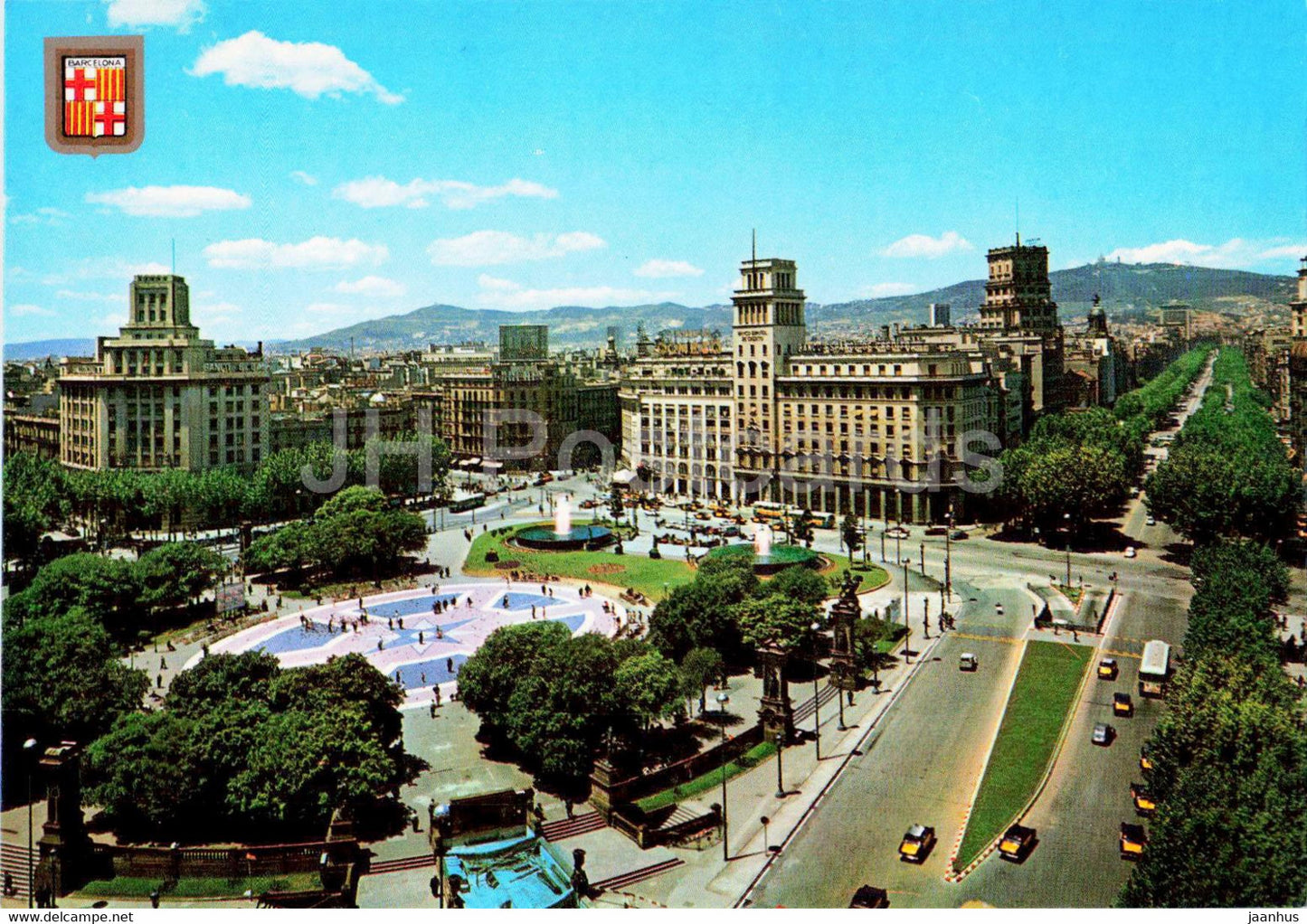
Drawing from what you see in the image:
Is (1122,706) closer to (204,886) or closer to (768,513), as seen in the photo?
(204,886)

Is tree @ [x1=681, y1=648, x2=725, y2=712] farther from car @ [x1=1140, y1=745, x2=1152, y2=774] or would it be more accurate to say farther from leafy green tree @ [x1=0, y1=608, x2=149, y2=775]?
leafy green tree @ [x1=0, y1=608, x2=149, y2=775]

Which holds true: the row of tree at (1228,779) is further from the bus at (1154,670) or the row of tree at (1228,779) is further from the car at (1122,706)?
the car at (1122,706)

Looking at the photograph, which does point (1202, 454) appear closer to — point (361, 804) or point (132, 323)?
point (361, 804)

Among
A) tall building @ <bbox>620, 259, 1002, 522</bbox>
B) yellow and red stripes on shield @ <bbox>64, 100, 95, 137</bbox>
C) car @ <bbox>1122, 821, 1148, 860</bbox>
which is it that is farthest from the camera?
tall building @ <bbox>620, 259, 1002, 522</bbox>

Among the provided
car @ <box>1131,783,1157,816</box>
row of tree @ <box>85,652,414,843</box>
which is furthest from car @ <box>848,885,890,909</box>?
row of tree @ <box>85,652,414,843</box>

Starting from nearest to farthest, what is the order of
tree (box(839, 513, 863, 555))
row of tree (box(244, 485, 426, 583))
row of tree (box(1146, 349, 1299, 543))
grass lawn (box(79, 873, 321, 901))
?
grass lawn (box(79, 873, 321, 901)), row of tree (box(1146, 349, 1299, 543)), row of tree (box(244, 485, 426, 583)), tree (box(839, 513, 863, 555))

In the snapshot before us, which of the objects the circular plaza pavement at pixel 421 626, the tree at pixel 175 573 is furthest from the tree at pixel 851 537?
the tree at pixel 175 573
